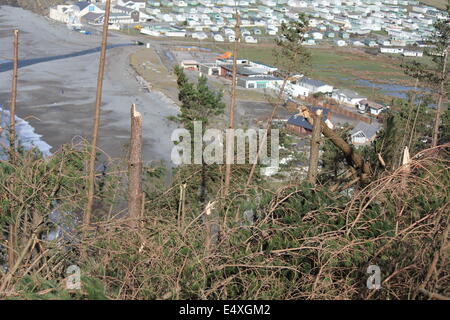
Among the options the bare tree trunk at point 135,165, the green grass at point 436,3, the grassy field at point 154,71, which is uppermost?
the bare tree trunk at point 135,165

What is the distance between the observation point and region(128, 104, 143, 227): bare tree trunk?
17.3 feet

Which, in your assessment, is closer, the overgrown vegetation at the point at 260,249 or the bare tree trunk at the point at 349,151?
the overgrown vegetation at the point at 260,249

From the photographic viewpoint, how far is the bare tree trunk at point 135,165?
17.3 feet

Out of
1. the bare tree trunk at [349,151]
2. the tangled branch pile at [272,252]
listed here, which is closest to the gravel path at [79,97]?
the bare tree trunk at [349,151]

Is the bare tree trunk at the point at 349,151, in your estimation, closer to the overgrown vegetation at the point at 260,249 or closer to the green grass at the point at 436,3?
the overgrown vegetation at the point at 260,249

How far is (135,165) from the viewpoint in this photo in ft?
17.5

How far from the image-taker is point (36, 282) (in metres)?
3.32

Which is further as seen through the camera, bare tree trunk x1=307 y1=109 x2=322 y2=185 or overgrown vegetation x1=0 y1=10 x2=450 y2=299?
bare tree trunk x1=307 y1=109 x2=322 y2=185

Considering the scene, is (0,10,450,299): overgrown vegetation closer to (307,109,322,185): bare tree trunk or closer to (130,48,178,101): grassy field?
(307,109,322,185): bare tree trunk

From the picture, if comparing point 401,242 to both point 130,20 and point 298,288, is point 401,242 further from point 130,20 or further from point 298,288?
point 130,20

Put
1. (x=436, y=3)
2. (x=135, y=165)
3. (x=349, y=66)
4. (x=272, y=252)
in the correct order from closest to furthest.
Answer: (x=272, y=252) → (x=135, y=165) → (x=349, y=66) → (x=436, y=3)

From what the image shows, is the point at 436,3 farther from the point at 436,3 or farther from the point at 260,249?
the point at 260,249

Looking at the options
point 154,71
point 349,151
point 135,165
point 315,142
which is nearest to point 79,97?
point 154,71

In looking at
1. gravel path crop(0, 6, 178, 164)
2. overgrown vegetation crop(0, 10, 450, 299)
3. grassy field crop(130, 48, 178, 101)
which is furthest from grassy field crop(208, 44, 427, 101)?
overgrown vegetation crop(0, 10, 450, 299)
